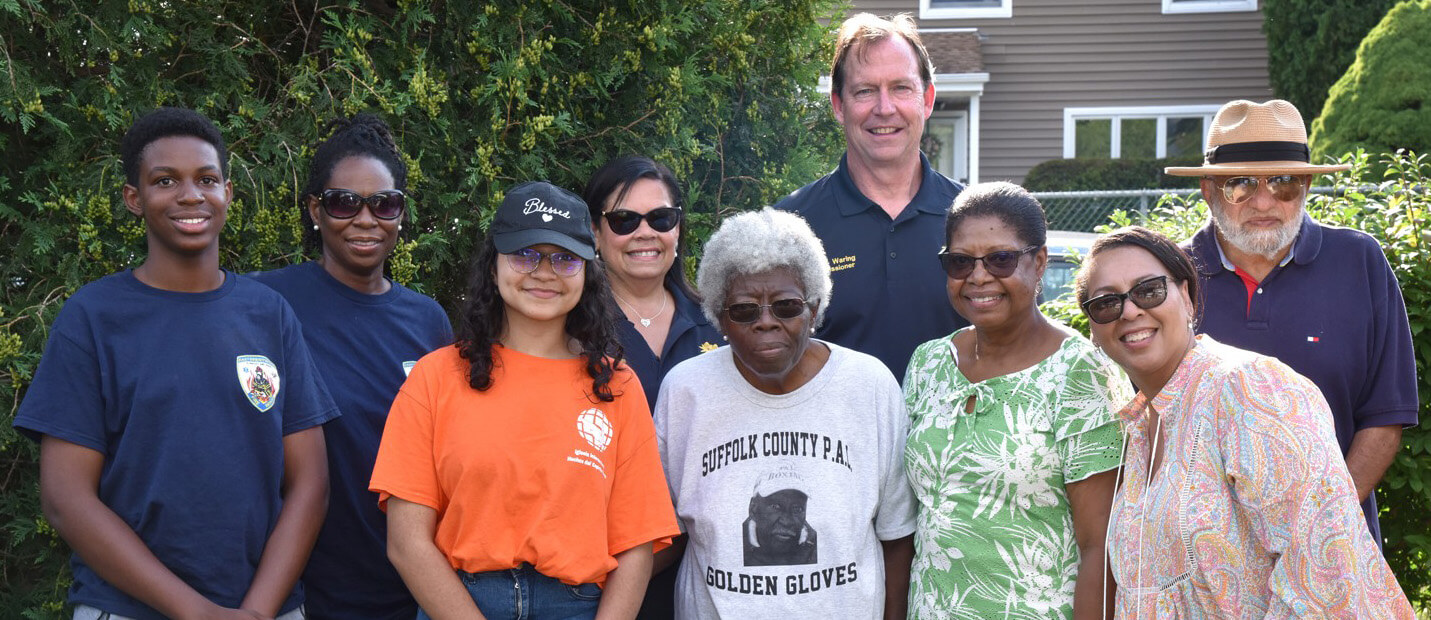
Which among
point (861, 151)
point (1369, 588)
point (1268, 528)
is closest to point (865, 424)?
point (1268, 528)

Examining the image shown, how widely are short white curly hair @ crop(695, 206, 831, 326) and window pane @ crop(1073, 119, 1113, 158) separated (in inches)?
615

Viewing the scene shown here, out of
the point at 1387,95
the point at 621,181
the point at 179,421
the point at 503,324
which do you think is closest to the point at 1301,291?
the point at 621,181

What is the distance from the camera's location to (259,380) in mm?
2998

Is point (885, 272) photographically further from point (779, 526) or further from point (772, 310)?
point (779, 526)

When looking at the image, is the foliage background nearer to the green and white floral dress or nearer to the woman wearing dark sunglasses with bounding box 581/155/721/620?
the woman wearing dark sunglasses with bounding box 581/155/721/620

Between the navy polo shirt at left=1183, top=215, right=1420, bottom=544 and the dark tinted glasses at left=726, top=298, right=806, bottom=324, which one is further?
the navy polo shirt at left=1183, top=215, right=1420, bottom=544

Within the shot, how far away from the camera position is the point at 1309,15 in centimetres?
1574

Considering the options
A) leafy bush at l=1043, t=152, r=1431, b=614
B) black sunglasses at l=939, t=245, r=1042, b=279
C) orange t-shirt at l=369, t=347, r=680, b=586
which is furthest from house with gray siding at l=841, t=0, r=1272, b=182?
orange t-shirt at l=369, t=347, r=680, b=586

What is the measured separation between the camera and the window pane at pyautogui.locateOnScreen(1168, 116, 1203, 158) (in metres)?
17.5

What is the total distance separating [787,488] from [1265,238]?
1975 millimetres

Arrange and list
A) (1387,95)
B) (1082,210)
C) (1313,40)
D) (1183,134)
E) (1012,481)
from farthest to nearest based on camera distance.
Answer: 1. (1183,134)
2. (1313,40)
3. (1082,210)
4. (1387,95)
5. (1012,481)

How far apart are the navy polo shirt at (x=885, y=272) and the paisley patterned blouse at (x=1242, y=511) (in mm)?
1166

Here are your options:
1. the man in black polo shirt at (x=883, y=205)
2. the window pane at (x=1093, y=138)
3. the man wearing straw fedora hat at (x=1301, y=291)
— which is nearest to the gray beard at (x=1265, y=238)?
the man wearing straw fedora hat at (x=1301, y=291)

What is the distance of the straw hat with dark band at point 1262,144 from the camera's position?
3977 mm
